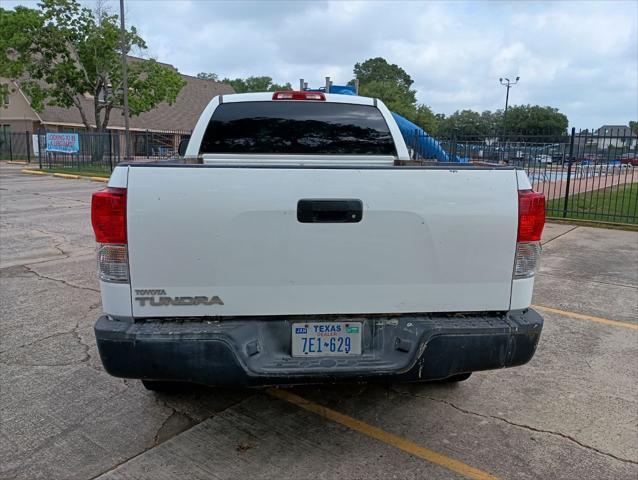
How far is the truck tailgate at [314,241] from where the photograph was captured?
2.52 metres

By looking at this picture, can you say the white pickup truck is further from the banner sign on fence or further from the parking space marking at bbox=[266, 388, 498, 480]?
the banner sign on fence

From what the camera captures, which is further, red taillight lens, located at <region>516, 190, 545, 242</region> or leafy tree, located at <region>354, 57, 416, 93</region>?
leafy tree, located at <region>354, 57, 416, 93</region>

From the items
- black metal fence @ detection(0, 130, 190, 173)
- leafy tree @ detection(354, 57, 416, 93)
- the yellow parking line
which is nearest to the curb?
the yellow parking line

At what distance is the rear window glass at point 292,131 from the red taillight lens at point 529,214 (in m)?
2.34

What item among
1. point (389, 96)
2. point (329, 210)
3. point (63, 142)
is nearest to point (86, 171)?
point (63, 142)

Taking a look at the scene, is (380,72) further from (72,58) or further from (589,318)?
(589,318)

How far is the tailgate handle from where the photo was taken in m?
2.56

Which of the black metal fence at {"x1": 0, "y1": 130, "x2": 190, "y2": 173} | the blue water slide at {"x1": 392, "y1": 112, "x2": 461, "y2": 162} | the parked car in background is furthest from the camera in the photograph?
the black metal fence at {"x1": 0, "y1": 130, "x2": 190, "y2": 173}

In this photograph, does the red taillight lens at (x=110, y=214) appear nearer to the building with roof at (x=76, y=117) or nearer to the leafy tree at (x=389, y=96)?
the building with roof at (x=76, y=117)

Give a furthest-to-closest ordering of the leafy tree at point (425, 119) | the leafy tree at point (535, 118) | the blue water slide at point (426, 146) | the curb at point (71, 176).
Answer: the leafy tree at point (535, 118), the leafy tree at point (425, 119), the curb at point (71, 176), the blue water slide at point (426, 146)

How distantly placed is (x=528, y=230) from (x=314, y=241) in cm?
113

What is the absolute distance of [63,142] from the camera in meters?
26.5

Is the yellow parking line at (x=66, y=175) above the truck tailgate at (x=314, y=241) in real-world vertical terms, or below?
below

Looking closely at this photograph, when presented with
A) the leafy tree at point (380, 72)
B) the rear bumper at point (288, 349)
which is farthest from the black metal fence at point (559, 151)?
the leafy tree at point (380, 72)
